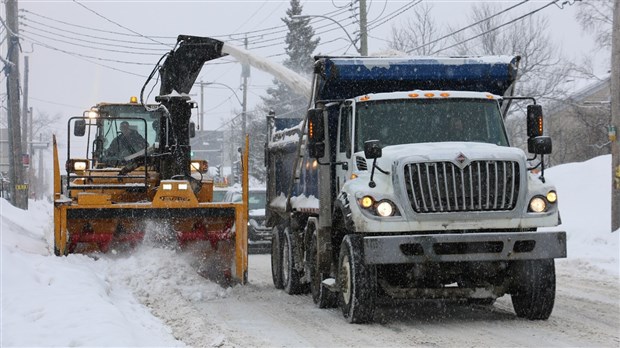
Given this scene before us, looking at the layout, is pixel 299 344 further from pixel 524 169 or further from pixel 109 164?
pixel 109 164

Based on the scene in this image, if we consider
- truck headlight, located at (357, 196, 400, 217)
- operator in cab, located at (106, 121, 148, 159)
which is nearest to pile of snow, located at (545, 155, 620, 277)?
truck headlight, located at (357, 196, 400, 217)

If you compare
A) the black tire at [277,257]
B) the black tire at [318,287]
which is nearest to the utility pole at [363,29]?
the black tire at [277,257]

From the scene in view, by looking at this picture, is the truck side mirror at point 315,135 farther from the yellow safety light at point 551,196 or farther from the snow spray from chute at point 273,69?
the snow spray from chute at point 273,69

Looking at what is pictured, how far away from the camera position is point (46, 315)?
24.3ft

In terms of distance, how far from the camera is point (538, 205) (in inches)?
349

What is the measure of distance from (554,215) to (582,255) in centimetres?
834

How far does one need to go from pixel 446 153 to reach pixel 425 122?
1.10 m

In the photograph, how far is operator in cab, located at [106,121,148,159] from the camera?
47.7 feet

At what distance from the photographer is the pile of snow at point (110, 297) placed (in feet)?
22.6

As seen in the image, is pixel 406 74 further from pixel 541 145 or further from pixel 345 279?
pixel 345 279

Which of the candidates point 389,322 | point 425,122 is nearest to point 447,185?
point 425,122

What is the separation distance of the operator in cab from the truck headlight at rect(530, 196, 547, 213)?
767 centimetres

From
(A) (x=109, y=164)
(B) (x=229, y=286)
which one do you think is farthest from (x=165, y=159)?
(B) (x=229, y=286)

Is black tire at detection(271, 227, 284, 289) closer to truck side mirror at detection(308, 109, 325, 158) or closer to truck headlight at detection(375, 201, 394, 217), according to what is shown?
truck side mirror at detection(308, 109, 325, 158)
